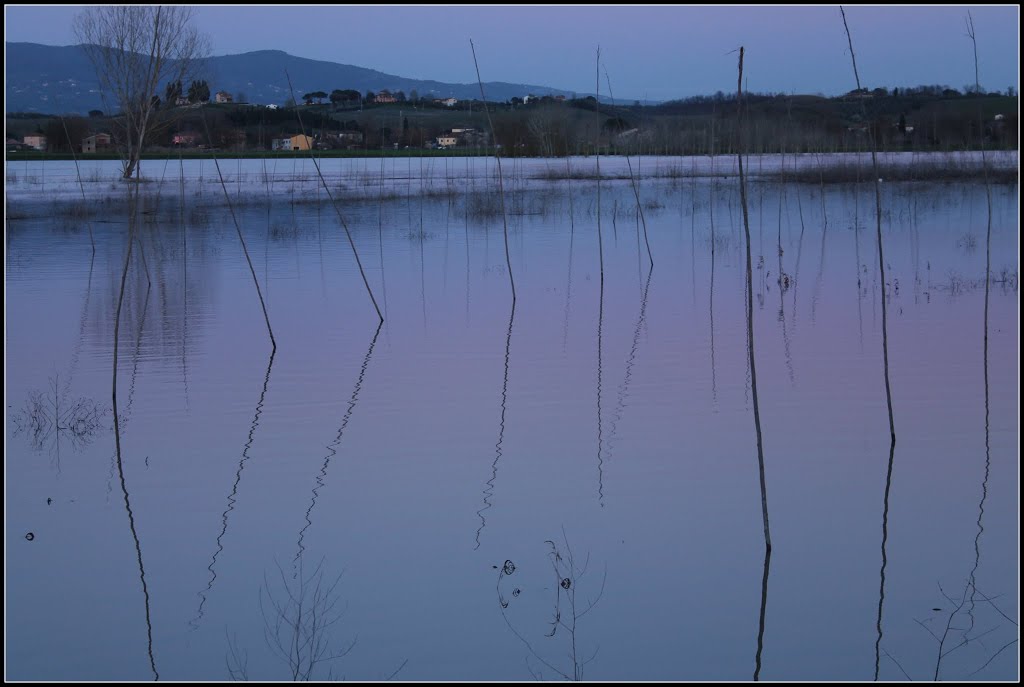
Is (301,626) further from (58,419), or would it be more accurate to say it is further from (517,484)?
(58,419)

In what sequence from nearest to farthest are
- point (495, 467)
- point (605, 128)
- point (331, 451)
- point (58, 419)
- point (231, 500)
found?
point (231, 500) < point (495, 467) < point (331, 451) < point (58, 419) < point (605, 128)

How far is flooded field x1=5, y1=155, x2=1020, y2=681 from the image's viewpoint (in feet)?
11.2

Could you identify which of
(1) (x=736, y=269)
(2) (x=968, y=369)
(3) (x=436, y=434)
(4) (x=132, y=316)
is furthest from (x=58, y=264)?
(2) (x=968, y=369)

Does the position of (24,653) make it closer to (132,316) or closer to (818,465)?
(818,465)

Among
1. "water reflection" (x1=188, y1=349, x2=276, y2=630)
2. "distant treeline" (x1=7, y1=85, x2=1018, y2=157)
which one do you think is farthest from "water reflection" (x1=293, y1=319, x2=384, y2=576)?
"distant treeline" (x1=7, y1=85, x2=1018, y2=157)

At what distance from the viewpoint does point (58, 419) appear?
5.84 m

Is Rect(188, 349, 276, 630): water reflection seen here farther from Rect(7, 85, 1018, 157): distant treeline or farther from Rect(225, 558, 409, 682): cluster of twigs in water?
Rect(7, 85, 1018, 157): distant treeline

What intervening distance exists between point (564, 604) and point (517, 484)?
1163 millimetres

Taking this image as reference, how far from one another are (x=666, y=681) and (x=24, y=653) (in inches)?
70.4

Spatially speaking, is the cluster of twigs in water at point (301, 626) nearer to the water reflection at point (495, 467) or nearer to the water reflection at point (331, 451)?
the water reflection at point (331, 451)

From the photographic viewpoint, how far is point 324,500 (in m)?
4.63

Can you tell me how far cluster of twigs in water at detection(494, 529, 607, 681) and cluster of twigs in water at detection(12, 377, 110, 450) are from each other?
260cm

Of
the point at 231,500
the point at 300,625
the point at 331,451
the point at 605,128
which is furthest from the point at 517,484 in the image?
the point at 605,128

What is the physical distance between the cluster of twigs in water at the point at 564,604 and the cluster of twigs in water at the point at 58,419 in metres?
2.60
